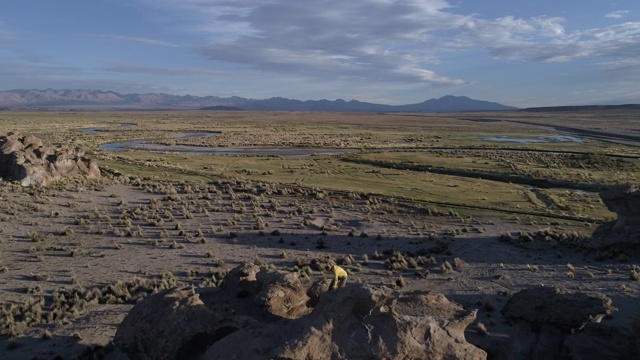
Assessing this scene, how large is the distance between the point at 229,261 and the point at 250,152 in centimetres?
5565

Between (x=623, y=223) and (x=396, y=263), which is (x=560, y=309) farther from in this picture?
(x=623, y=223)

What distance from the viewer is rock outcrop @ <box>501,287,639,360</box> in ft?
34.8

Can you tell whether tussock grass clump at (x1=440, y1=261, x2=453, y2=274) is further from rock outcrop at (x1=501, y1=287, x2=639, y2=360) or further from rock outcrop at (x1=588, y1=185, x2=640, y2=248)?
rock outcrop at (x1=501, y1=287, x2=639, y2=360)

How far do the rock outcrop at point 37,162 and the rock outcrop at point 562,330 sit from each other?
3685 centimetres

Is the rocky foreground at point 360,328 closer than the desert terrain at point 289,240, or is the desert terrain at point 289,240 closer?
the rocky foreground at point 360,328

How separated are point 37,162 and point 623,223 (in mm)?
40660

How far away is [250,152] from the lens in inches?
3036

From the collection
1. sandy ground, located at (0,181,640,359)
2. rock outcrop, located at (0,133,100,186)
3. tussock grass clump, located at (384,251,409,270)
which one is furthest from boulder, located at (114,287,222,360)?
rock outcrop, located at (0,133,100,186)

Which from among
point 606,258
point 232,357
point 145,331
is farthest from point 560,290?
point 606,258

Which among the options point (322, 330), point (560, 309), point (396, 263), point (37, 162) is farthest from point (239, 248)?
point (37, 162)

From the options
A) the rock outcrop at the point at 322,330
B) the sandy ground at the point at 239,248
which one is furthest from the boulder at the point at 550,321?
the rock outcrop at the point at 322,330

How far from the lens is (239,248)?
24.5 metres

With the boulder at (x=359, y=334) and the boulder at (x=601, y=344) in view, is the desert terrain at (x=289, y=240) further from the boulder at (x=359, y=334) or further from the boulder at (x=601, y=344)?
the boulder at (x=359, y=334)

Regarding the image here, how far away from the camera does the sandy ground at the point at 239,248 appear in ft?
55.1
